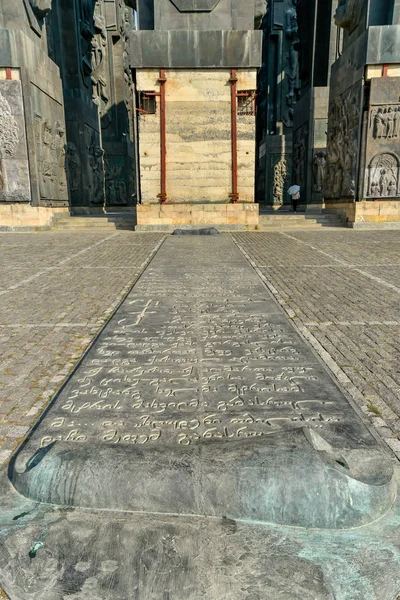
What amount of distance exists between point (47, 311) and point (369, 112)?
1269cm

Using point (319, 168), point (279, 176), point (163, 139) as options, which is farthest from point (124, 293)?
point (279, 176)

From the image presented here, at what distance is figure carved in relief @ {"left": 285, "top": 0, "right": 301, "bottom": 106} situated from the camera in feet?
83.9

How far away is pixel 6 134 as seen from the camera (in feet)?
45.0

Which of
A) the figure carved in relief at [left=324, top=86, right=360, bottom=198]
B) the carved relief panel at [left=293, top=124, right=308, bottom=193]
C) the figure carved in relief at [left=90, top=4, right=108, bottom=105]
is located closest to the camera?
the figure carved in relief at [left=324, top=86, right=360, bottom=198]

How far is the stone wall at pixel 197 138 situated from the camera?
13.2 metres

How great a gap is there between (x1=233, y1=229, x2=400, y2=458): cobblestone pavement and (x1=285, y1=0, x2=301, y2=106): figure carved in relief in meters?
21.0

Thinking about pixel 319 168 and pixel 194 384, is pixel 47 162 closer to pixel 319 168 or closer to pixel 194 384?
pixel 319 168

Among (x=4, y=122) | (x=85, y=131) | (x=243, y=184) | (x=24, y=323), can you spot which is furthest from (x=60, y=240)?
(x=85, y=131)

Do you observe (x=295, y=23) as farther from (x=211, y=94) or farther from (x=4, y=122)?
(x=4, y=122)

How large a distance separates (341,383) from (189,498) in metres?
1.45

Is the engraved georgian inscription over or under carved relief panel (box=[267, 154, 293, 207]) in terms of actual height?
A: under

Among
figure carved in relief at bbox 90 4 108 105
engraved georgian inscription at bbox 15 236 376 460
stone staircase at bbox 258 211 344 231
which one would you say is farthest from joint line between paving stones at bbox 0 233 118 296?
figure carved in relief at bbox 90 4 108 105

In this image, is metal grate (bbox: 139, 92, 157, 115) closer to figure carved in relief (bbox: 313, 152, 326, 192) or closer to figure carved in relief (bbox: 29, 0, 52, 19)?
figure carved in relief (bbox: 29, 0, 52, 19)

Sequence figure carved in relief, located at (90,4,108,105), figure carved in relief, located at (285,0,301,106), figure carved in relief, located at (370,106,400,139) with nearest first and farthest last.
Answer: figure carved in relief, located at (370,106,400,139), figure carved in relief, located at (90,4,108,105), figure carved in relief, located at (285,0,301,106)
